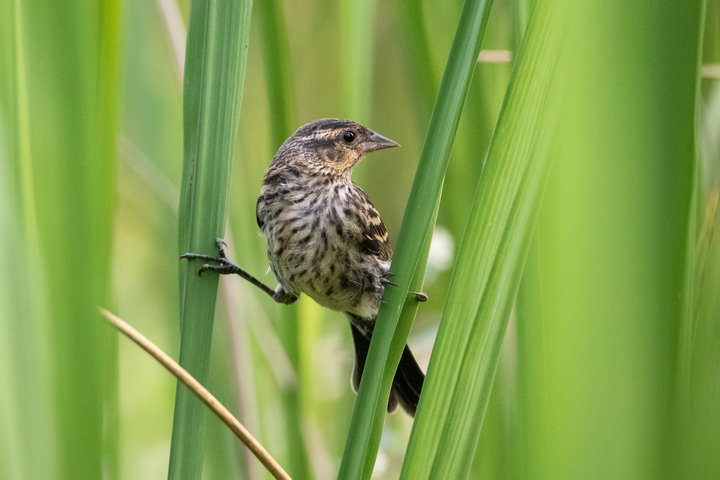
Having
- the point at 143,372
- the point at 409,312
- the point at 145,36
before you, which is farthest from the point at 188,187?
the point at 143,372

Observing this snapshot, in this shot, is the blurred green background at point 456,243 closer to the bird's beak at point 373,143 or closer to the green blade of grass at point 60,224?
the green blade of grass at point 60,224

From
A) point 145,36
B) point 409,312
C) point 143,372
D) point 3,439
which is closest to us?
point 3,439

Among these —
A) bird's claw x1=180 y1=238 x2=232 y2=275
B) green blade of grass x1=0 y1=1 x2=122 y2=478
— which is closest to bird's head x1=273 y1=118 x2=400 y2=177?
bird's claw x1=180 y1=238 x2=232 y2=275

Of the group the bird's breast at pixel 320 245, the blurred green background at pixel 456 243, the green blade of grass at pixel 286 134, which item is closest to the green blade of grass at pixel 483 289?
the blurred green background at pixel 456 243

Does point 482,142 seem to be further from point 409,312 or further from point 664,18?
point 664,18

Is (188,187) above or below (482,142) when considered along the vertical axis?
below

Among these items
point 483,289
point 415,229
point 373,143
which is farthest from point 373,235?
point 483,289
